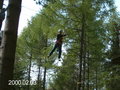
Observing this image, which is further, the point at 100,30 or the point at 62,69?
the point at 62,69

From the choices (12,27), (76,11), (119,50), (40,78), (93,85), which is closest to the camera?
(12,27)

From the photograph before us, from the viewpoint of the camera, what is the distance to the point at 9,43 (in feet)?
8.05

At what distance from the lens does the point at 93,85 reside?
21500 mm

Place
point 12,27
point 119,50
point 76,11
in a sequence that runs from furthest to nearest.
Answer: point 119,50
point 76,11
point 12,27

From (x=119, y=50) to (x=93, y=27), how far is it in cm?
872

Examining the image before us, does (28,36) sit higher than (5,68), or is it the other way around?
(28,36)

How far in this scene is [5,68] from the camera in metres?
2.32

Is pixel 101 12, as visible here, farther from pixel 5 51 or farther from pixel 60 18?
pixel 5 51

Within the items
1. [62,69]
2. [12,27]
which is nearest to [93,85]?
[62,69]

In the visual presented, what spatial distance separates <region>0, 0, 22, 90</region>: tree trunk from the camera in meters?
2.29

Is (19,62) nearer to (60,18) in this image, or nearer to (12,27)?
(60,18)

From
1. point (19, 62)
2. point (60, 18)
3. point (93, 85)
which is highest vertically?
point (60, 18)

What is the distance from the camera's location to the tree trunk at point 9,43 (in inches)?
90.2

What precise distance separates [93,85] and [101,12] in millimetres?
11029
